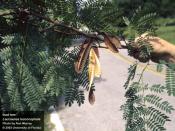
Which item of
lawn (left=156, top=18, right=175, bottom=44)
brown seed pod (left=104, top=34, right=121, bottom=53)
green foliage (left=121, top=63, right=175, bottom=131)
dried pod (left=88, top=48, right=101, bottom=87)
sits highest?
lawn (left=156, top=18, right=175, bottom=44)

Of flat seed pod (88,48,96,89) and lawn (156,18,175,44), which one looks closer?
flat seed pod (88,48,96,89)

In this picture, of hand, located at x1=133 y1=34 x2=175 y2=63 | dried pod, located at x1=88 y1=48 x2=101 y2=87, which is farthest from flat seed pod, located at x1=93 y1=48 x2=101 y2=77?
hand, located at x1=133 y1=34 x2=175 y2=63

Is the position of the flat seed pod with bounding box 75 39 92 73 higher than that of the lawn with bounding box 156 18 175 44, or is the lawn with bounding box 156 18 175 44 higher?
the lawn with bounding box 156 18 175 44

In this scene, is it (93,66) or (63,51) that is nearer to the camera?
(93,66)

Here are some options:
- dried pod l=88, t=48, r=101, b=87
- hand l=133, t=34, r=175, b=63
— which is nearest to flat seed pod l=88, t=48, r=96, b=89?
dried pod l=88, t=48, r=101, b=87

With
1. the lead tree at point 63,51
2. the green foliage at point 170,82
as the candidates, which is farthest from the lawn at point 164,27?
the green foliage at point 170,82

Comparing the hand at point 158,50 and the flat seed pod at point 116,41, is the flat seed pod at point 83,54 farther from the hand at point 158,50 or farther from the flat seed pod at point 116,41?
the hand at point 158,50

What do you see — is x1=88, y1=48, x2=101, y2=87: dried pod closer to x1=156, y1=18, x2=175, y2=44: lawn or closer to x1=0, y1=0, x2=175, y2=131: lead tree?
x1=0, y1=0, x2=175, y2=131: lead tree

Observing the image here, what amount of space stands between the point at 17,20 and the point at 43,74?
0.20m

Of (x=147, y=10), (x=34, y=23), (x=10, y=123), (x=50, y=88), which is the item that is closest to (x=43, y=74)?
(x=50, y=88)

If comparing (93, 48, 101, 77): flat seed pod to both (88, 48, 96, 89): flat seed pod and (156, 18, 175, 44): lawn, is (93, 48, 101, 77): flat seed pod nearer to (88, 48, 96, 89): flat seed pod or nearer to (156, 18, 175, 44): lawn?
(88, 48, 96, 89): flat seed pod

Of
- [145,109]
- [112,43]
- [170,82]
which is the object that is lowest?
→ [145,109]

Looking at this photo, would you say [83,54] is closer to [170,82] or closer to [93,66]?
A: [93,66]

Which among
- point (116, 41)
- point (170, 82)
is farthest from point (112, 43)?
point (170, 82)
